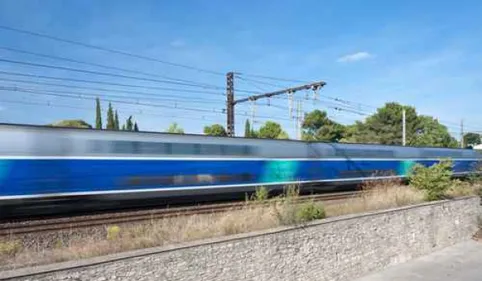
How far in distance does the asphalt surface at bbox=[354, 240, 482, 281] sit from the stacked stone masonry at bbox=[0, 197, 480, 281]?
30 cm

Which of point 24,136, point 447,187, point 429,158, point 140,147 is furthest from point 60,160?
point 429,158

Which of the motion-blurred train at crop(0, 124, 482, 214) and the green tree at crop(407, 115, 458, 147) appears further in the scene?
the green tree at crop(407, 115, 458, 147)

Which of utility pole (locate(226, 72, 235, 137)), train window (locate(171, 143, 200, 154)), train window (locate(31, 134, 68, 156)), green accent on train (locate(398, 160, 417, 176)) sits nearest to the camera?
train window (locate(31, 134, 68, 156))

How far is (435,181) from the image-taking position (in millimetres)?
17703

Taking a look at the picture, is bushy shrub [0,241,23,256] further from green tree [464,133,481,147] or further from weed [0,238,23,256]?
green tree [464,133,481,147]

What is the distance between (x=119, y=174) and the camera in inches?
598

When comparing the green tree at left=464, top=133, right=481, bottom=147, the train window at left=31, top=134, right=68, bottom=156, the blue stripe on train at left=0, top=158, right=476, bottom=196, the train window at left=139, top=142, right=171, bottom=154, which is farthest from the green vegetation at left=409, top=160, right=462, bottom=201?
the green tree at left=464, top=133, right=481, bottom=147

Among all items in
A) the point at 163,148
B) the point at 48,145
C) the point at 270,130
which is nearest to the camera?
the point at 48,145

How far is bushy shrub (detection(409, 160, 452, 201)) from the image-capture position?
1748 centimetres

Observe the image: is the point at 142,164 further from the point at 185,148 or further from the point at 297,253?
the point at 297,253

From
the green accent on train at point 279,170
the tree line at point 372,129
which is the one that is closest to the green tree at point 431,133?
the tree line at point 372,129

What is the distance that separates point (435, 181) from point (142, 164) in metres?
10.4

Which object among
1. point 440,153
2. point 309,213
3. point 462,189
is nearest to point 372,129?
point 440,153

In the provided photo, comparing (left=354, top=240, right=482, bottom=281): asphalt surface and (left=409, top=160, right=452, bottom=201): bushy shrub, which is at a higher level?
(left=409, top=160, right=452, bottom=201): bushy shrub
